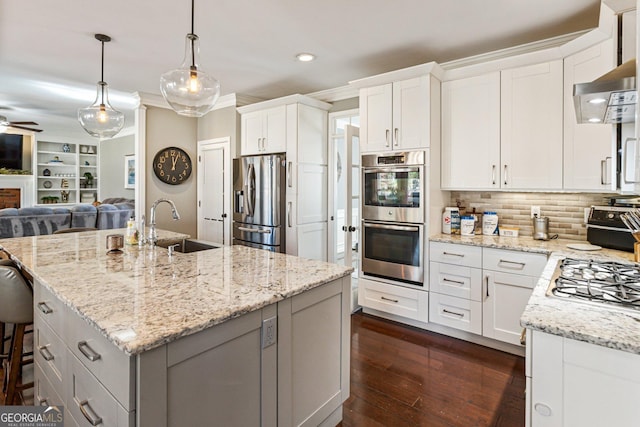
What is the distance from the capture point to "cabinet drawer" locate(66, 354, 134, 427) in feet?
3.61

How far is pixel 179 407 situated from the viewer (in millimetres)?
1155

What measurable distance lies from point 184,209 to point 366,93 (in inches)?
124

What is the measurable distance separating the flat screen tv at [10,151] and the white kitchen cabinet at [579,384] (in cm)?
1012

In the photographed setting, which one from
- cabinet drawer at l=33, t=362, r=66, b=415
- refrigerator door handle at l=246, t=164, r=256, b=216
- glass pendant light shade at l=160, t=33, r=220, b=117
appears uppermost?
glass pendant light shade at l=160, t=33, r=220, b=117

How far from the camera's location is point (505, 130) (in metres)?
2.89

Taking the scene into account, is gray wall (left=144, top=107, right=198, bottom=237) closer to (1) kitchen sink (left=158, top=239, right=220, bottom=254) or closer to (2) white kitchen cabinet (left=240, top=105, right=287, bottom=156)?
(2) white kitchen cabinet (left=240, top=105, right=287, bottom=156)

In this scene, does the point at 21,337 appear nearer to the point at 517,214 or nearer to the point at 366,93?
the point at 366,93

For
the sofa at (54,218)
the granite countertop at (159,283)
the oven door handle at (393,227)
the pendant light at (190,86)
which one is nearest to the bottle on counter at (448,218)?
the oven door handle at (393,227)

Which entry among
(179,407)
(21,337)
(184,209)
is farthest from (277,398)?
(184,209)

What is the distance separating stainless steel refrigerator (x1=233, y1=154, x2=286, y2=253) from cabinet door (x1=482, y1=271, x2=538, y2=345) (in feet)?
7.30

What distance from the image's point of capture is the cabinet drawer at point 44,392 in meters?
1.61

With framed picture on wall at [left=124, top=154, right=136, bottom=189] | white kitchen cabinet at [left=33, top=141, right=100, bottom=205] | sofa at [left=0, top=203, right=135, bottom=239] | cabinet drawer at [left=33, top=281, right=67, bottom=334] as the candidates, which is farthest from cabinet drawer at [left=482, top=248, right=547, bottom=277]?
white kitchen cabinet at [left=33, top=141, right=100, bottom=205]

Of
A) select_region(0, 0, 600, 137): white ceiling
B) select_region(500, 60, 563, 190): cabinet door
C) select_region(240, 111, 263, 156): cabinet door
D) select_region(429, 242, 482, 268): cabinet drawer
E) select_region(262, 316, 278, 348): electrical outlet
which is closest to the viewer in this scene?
select_region(262, 316, 278, 348): electrical outlet

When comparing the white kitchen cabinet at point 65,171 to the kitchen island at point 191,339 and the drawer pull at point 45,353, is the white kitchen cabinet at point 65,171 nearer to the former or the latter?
the kitchen island at point 191,339
